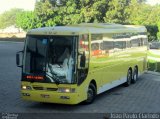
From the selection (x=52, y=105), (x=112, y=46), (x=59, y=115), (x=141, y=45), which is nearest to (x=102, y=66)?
(x=112, y=46)

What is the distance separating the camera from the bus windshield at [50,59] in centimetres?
1348

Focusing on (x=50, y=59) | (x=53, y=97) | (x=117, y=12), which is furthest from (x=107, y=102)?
(x=117, y=12)

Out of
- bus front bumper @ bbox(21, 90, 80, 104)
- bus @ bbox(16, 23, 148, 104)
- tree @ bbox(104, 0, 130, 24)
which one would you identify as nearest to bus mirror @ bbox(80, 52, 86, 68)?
bus @ bbox(16, 23, 148, 104)

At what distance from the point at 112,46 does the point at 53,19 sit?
51.3 m

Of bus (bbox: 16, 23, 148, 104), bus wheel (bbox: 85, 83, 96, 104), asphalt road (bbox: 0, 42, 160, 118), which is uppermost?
bus (bbox: 16, 23, 148, 104)

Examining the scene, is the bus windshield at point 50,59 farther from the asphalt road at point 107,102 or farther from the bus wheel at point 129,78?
the bus wheel at point 129,78

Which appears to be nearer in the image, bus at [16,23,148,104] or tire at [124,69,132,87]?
bus at [16,23,148,104]

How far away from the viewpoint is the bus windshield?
1348 centimetres

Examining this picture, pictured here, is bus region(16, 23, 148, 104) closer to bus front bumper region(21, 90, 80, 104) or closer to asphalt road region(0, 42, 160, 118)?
bus front bumper region(21, 90, 80, 104)

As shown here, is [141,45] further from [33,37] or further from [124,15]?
[124,15]

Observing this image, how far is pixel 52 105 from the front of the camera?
574 inches

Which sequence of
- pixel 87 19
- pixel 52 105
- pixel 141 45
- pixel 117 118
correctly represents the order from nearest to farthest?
pixel 117 118, pixel 52 105, pixel 141 45, pixel 87 19

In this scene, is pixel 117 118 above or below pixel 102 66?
below

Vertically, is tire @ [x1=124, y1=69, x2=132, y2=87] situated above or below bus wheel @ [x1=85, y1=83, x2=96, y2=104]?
below
